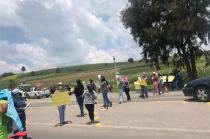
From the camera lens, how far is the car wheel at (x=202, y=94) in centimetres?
2045

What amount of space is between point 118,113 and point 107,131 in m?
4.40

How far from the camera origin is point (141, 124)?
16.3 m

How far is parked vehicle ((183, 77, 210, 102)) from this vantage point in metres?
20.5

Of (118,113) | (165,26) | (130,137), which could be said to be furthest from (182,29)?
(130,137)

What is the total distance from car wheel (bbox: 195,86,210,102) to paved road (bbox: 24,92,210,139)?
475 mm

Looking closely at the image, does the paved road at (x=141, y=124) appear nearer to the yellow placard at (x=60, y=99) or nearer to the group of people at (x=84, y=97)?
the group of people at (x=84, y=97)

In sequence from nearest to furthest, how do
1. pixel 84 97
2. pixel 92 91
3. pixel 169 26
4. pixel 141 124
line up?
pixel 141 124
pixel 84 97
pixel 92 91
pixel 169 26

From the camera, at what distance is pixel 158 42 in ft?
134

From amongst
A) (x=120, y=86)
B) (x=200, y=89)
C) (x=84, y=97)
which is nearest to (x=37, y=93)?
(x=120, y=86)

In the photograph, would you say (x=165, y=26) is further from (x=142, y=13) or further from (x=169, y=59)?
(x=169, y=59)

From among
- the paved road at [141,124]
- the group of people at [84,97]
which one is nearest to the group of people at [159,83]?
the group of people at [84,97]

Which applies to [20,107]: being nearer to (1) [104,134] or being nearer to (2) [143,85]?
(1) [104,134]

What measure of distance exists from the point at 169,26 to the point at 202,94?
19.6 metres

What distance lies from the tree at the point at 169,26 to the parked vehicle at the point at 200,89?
1771cm
